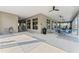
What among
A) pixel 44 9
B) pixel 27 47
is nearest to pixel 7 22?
pixel 44 9

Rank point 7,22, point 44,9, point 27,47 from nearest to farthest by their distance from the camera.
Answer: point 27,47, point 44,9, point 7,22

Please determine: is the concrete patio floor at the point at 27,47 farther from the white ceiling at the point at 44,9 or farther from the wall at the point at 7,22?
the wall at the point at 7,22

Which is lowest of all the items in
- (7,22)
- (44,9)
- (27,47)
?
(27,47)

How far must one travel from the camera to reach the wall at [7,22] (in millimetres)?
12012

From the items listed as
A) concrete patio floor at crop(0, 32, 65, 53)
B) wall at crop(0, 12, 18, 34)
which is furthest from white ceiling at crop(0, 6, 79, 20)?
concrete patio floor at crop(0, 32, 65, 53)

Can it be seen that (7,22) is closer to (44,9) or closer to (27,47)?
(44,9)

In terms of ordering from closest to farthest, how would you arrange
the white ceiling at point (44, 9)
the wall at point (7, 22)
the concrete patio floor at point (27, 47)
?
the concrete patio floor at point (27, 47)
the white ceiling at point (44, 9)
the wall at point (7, 22)

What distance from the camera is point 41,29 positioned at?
12281 mm

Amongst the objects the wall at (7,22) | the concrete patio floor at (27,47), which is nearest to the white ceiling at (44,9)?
the wall at (7,22)

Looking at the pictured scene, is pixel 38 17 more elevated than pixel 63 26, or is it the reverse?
pixel 38 17

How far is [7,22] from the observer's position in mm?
12422
